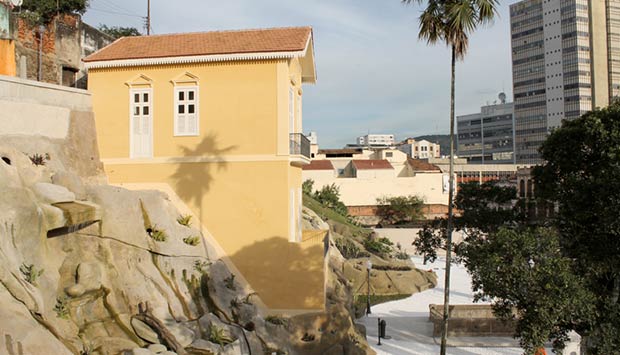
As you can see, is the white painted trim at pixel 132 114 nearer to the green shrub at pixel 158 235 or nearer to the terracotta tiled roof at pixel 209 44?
the terracotta tiled roof at pixel 209 44

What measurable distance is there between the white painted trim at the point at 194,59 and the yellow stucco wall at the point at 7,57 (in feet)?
9.29

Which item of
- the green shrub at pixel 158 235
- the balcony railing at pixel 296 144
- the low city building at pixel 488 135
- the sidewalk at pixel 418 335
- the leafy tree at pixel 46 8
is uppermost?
the low city building at pixel 488 135

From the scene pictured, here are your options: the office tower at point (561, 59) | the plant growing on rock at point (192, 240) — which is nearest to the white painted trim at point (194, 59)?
the plant growing on rock at point (192, 240)

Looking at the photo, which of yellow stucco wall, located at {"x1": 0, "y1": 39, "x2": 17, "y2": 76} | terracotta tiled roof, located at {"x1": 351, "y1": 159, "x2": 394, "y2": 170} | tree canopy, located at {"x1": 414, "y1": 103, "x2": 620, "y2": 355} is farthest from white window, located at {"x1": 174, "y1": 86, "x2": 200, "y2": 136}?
terracotta tiled roof, located at {"x1": 351, "y1": 159, "x2": 394, "y2": 170}

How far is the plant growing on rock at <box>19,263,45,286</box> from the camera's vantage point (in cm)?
1300

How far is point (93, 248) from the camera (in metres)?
16.3

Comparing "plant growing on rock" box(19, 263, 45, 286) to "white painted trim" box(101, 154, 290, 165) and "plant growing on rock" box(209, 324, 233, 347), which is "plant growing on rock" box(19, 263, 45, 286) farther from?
"white painted trim" box(101, 154, 290, 165)

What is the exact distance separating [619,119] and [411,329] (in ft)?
53.5

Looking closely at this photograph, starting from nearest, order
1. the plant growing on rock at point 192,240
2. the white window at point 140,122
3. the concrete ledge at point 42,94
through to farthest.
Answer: the concrete ledge at point 42,94, the plant growing on rock at point 192,240, the white window at point 140,122

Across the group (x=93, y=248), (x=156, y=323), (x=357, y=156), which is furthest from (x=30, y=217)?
(x=357, y=156)

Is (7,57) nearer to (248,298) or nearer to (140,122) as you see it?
(140,122)

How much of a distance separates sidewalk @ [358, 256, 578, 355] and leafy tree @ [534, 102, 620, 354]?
4890mm

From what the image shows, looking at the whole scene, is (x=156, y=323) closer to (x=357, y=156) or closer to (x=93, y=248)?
(x=93, y=248)

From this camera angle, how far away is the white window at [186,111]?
20.2 metres
